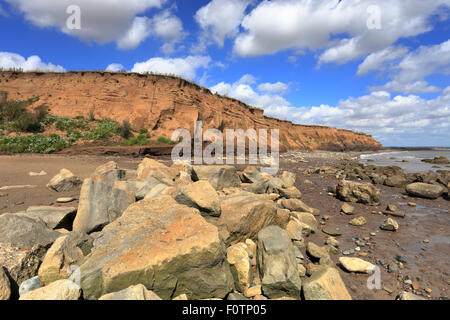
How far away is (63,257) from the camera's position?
2.93 meters

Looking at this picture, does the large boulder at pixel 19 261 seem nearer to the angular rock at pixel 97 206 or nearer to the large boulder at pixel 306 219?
the angular rock at pixel 97 206

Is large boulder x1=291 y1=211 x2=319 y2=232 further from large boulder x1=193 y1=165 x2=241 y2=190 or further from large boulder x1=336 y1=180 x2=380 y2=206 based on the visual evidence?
large boulder x1=336 y1=180 x2=380 y2=206

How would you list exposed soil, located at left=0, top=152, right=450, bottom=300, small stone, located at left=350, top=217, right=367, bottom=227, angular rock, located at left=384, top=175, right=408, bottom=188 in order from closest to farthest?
exposed soil, located at left=0, top=152, right=450, bottom=300
small stone, located at left=350, top=217, right=367, bottom=227
angular rock, located at left=384, top=175, right=408, bottom=188

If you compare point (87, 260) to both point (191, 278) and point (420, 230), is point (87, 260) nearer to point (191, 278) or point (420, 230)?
point (191, 278)

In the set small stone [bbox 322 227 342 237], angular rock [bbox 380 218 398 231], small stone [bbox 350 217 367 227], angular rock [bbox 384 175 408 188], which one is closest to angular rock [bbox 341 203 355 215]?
small stone [bbox 350 217 367 227]

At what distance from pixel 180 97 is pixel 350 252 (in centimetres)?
2188

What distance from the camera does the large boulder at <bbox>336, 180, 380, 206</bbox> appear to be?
787 cm

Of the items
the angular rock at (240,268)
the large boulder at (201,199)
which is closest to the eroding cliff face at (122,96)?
the large boulder at (201,199)

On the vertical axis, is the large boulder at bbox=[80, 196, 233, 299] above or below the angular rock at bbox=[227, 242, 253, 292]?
above

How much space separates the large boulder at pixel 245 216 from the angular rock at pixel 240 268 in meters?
0.50

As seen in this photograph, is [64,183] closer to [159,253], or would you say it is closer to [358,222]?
[159,253]

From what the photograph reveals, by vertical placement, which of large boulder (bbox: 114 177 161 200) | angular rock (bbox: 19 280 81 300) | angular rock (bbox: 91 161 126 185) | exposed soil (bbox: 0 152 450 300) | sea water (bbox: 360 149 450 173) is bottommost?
exposed soil (bbox: 0 152 450 300)

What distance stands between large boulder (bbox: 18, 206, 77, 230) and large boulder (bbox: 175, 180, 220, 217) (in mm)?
2127
